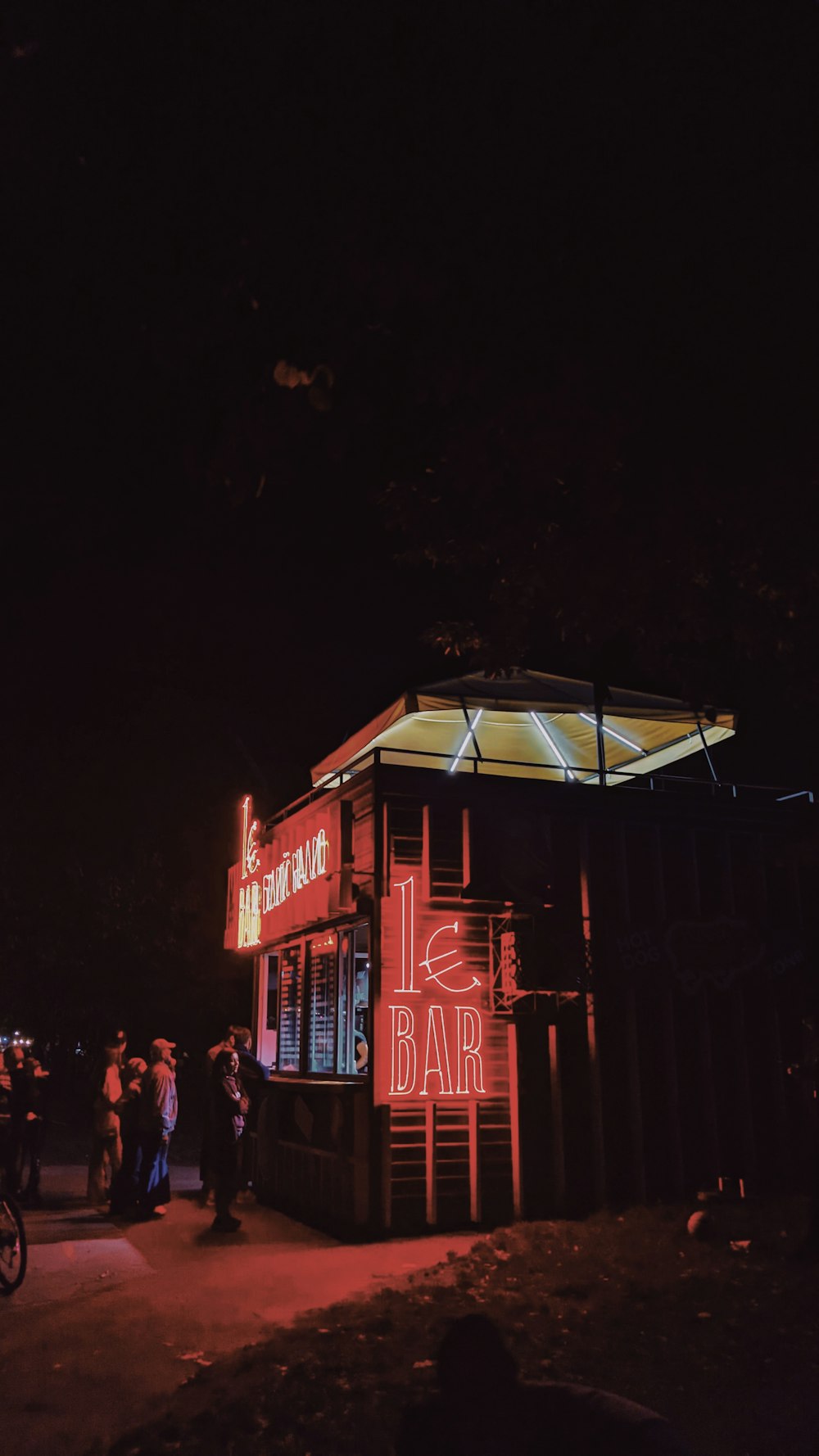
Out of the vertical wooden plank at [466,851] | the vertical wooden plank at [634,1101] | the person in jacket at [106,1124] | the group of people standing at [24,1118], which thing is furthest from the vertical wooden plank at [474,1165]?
the group of people standing at [24,1118]

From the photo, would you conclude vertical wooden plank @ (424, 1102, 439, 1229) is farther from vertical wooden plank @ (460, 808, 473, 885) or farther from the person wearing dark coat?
the person wearing dark coat

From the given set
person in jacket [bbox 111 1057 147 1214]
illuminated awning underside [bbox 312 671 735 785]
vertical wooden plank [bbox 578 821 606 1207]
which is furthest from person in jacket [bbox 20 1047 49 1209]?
vertical wooden plank [bbox 578 821 606 1207]

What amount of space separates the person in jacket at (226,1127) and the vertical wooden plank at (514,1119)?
2863mm

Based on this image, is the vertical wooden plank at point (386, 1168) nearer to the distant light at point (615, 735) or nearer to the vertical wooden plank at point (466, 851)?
the vertical wooden plank at point (466, 851)

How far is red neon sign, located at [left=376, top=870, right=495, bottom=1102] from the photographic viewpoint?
1023cm

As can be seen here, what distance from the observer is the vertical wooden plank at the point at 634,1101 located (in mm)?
10914

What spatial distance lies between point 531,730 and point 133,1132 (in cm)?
699

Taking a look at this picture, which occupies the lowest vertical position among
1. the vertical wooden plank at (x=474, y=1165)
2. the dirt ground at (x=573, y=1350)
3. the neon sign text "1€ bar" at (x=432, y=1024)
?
the dirt ground at (x=573, y=1350)

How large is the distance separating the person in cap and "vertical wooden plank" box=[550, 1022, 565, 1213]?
4.16 meters

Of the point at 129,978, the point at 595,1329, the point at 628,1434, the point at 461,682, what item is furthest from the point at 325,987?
the point at 129,978

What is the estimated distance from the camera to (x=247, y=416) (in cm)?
650

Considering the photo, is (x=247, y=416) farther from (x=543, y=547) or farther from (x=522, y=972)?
(x=522, y=972)

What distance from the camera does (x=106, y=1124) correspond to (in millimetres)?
11984

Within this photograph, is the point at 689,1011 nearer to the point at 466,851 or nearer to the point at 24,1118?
the point at 466,851
